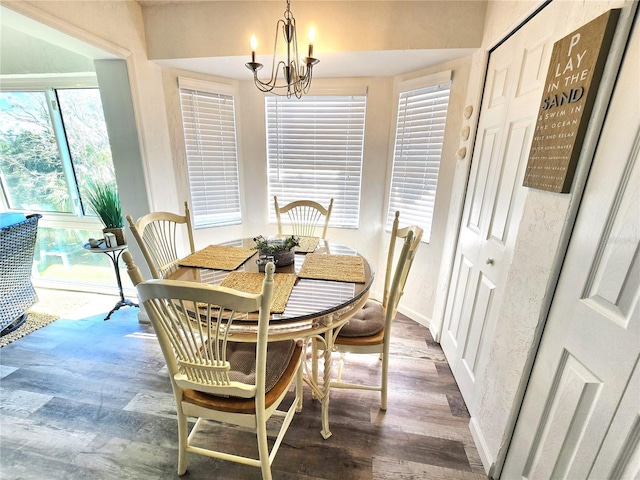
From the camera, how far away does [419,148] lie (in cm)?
223

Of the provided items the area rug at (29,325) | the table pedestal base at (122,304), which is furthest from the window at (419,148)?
the area rug at (29,325)

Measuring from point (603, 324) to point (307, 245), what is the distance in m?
1.46

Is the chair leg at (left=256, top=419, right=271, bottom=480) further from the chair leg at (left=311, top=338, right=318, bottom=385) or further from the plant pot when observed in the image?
the plant pot

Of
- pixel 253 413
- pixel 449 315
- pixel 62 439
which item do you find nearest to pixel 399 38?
pixel 449 315

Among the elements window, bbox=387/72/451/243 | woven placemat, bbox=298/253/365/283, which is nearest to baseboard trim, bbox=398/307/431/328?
window, bbox=387/72/451/243

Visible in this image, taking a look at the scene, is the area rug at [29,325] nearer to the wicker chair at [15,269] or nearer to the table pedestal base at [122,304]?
the wicker chair at [15,269]

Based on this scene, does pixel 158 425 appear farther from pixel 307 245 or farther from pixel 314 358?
pixel 307 245

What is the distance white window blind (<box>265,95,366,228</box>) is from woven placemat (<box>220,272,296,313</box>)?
1.51 m

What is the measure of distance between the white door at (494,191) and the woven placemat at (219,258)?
1.41 meters

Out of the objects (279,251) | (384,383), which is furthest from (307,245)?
(384,383)

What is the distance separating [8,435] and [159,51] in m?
2.62

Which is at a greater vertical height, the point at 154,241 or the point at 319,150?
the point at 319,150

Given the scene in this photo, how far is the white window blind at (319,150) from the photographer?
2500 mm

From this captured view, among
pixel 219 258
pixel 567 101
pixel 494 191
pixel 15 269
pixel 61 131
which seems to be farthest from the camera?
pixel 61 131
